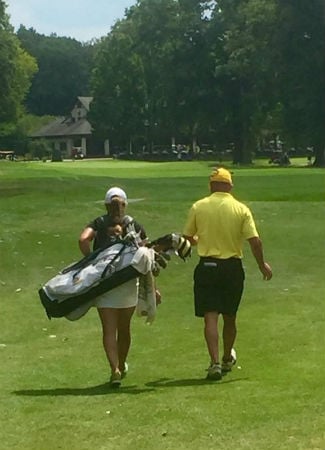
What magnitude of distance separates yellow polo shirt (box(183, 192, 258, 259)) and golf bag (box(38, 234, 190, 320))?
49 centimetres

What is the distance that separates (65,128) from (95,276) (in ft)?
431

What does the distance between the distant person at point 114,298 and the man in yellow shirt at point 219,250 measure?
0.52 meters

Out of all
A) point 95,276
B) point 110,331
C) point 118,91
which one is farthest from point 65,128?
point 95,276

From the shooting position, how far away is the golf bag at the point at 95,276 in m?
8.97

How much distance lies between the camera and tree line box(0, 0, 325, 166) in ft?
249

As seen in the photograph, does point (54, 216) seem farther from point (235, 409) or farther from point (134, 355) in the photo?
point (235, 409)

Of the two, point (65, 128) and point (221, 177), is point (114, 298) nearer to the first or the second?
point (221, 177)

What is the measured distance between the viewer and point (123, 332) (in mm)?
9328

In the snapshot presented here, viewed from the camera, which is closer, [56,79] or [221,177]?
[221,177]

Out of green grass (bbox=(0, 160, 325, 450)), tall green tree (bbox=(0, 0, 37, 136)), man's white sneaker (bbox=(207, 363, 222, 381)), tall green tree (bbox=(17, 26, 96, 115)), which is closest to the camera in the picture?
green grass (bbox=(0, 160, 325, 450))

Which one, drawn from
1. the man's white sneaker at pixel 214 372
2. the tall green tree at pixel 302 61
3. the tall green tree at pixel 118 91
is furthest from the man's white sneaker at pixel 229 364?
the tall green tree at pixel 118 91

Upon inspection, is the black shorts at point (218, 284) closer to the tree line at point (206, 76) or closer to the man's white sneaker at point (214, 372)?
the man's white sneaker at point (214, 372)

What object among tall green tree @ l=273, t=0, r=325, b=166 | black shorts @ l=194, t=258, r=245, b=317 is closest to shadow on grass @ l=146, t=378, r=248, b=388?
black shorts @ l=194, t=258, r=245, b=317

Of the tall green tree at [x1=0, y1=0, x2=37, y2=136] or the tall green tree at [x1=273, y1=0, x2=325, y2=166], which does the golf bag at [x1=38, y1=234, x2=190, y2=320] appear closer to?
the tall green tree at [x1=273, y1=0, x2=325, y2=166]
